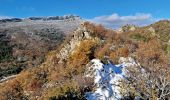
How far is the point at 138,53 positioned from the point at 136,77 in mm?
13531

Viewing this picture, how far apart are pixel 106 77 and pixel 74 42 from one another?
17994mm

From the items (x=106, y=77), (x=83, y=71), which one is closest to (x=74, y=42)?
(x=83, y=71)

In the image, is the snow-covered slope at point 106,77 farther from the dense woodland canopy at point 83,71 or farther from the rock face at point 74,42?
the rock face at point 74,42

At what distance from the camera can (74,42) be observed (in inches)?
2421

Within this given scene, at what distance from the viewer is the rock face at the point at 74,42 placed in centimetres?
5999

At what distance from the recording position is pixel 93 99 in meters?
41.0

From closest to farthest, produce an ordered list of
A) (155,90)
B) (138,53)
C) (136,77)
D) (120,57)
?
(155,90) < (136,77) < (120,57) < (138,53)

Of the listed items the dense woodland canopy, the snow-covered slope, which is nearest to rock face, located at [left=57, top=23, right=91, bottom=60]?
the dense woodland canopy

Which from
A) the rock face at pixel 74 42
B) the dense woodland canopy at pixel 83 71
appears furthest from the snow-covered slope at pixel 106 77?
the rock face at pixel 74 42

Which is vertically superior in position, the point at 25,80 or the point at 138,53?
the point at 138,53

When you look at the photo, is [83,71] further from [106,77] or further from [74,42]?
[74,42]

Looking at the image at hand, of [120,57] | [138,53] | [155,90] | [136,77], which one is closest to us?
[155,90]

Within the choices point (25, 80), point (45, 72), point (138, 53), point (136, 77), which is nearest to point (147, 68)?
point (136, 77)

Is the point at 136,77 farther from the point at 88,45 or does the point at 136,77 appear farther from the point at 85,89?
the point at 88,45
